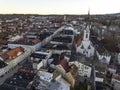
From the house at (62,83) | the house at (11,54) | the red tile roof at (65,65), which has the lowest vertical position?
the house at (62,83)

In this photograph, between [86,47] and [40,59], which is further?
[86,47]

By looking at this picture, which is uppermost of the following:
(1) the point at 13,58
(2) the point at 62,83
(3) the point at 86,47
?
(3) the point at 86,47

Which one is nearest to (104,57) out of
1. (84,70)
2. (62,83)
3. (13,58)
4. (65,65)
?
(84,70)

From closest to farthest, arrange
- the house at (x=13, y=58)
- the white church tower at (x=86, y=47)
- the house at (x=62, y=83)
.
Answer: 1. the house at (x=62, y=83)
2. the house at (x=13, y=58)
3. the white church tower at (x=86, y=47)

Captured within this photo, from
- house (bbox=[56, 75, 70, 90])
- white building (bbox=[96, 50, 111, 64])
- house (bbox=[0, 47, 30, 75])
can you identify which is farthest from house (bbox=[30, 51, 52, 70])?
white building (bbox=[96, 50, 111, 64])

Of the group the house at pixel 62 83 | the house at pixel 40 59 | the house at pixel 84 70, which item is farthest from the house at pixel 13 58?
the house at pixel 84 70

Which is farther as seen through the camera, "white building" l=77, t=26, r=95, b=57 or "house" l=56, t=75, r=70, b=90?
"white building" l=77, t=26, r=95, b=57

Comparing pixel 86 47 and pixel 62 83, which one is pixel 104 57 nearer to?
pixel 86 47

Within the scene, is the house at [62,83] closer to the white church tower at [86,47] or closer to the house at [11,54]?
the house at [11,54]

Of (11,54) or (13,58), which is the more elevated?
(11,54)

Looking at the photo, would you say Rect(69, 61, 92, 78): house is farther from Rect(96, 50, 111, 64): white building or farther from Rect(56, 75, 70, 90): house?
Rect(96, 50, 111, 64): white building

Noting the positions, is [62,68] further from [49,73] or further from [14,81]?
[14,81]
